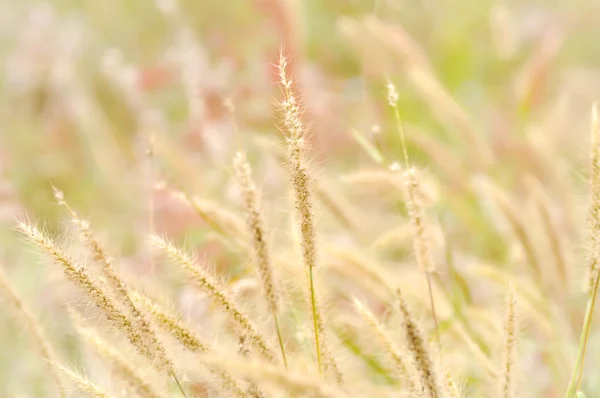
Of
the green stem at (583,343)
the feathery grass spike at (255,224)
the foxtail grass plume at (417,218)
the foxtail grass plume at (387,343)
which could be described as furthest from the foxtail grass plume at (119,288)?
the green stem at (583,343)

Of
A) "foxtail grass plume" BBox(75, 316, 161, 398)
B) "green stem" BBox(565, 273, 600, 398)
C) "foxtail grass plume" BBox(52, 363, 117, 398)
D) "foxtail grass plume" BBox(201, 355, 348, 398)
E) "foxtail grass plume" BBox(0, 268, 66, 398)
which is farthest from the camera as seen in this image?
"foxtail grass plume" BBox(0, 268, 66, 398)

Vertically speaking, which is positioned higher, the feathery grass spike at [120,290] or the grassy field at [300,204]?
the grassy field at [300,204]

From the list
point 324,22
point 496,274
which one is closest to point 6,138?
point 324,22

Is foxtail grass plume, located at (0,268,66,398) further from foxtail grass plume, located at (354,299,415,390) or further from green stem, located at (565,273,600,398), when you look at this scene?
green stem, located at (565,273,600,398)

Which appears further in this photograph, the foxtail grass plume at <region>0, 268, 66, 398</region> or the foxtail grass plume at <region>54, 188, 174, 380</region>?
the foxtail grass plume at <region>0, 268, 66, 398</region>

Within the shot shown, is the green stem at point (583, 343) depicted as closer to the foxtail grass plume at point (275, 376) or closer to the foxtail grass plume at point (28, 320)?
the foxtail grass plume at point (275, 376)

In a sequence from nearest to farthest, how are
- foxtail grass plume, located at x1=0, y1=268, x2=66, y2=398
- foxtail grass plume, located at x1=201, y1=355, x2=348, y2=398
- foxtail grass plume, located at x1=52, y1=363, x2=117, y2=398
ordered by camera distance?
1. foxtail grass plume, located at x1=201, y1=355, x2=348, y2=398
2. foxtail grass plume, located at x1=52, y1=363, x2=117, y2=398
3. foxtail grass plume, located at x1=0, y1=268, x2=66, y2=398

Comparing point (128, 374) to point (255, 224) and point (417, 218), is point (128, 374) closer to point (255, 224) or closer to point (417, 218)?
point (255, 224)

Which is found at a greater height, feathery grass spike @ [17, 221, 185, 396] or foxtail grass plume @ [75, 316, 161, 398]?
feathery grass spike @ [17, 221, 185, 396]

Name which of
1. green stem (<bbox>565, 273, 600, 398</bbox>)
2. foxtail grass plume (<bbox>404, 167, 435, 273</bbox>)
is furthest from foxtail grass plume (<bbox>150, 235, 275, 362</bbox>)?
green stem (<bbox>565, 273, 600, 398</bbox>)
